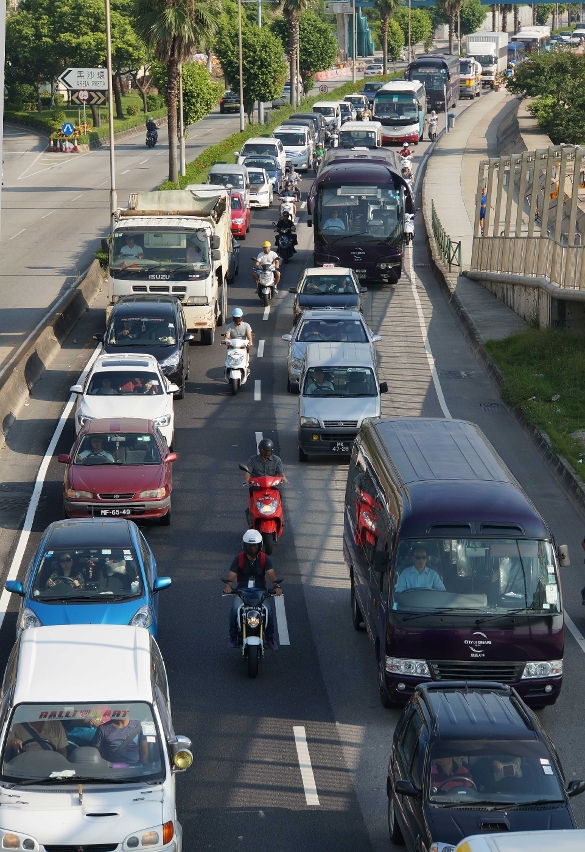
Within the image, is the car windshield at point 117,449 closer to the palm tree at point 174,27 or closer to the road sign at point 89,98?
the palm tree at point 174,27

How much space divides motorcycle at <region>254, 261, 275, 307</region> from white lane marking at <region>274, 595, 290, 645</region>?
1847cm

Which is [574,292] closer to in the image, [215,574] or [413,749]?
[215,574]

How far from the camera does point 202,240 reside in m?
29.5

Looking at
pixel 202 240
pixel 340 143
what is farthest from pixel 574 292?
pixel 340 143

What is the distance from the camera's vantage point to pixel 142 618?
13.5 meters

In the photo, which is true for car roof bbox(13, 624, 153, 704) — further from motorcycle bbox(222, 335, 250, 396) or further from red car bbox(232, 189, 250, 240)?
red car bbox(232, 189, 250, 240)

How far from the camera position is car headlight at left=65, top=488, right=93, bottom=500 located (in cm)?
1816

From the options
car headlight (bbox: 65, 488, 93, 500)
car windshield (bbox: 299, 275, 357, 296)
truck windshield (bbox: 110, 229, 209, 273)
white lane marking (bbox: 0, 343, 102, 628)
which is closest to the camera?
white lane marking (bbox: 0, 343, 102, 628)

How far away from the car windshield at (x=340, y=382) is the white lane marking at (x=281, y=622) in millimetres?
6970

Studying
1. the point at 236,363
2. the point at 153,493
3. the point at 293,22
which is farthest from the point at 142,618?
the point at 293,22

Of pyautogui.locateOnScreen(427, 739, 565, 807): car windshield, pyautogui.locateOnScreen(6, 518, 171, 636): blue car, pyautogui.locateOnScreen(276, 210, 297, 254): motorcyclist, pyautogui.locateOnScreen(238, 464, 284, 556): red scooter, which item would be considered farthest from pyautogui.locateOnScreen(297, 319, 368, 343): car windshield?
pyautogui.locateOnScreen(427, 739, 565, 807): car windshield

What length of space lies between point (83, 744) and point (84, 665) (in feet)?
2.72

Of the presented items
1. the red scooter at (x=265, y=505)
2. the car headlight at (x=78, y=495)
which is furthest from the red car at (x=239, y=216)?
the red scooter at (x=265, y=505)

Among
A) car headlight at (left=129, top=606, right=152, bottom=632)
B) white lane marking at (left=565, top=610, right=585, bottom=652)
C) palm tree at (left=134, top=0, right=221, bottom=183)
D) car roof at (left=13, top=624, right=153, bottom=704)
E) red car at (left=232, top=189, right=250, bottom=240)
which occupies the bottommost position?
white lane marking at (left=565, top=610, right=585, bottom=652)
